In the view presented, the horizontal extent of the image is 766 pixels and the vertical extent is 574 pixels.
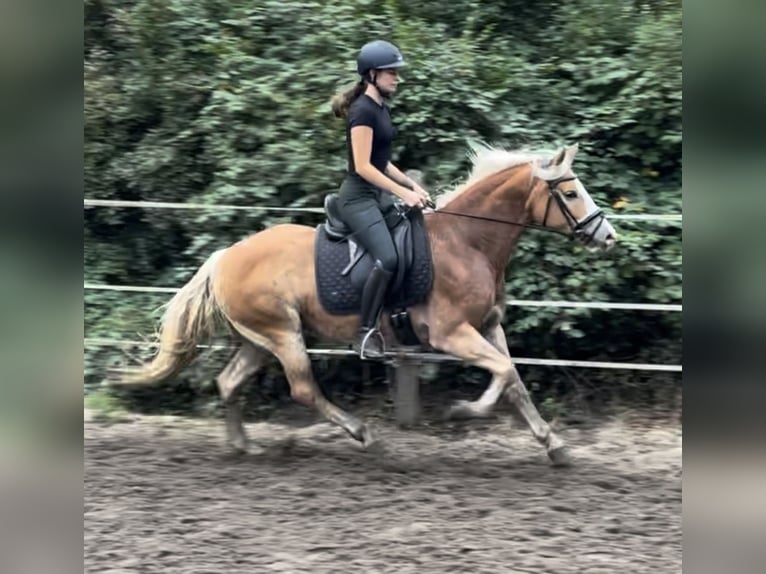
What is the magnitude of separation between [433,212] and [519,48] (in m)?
2.51

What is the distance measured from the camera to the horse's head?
17.1ft

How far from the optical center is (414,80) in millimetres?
7012

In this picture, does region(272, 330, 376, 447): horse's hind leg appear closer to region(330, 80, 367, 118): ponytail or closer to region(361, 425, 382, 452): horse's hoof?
region(361, 425, 382, 452): horse's hoof

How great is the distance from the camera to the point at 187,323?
561 centimetres

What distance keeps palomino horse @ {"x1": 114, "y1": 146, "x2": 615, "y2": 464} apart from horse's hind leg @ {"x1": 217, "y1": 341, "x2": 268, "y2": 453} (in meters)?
0.17

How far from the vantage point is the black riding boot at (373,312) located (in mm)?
5199

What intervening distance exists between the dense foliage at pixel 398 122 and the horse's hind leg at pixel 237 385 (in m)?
1.12

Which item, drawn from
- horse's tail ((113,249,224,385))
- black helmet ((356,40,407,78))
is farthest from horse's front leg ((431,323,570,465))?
black helmet ((356,40,407,78))

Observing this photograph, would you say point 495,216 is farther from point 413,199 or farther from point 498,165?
point 413,199

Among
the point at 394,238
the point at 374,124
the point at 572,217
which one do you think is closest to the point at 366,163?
the point at 374,124

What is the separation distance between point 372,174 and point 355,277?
575mm
